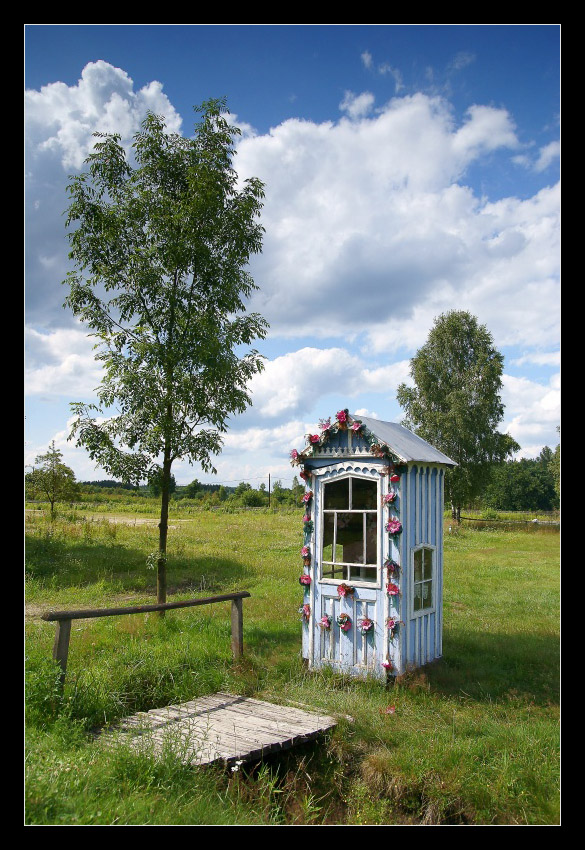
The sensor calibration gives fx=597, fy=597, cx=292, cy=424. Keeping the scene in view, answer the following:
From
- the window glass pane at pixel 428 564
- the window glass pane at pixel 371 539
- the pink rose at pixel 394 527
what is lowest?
the window glass pane at pixel 428 564

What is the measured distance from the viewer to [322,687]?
727cm

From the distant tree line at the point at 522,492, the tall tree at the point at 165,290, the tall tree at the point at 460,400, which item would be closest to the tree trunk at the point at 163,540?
the tall tree at the point at 165,290

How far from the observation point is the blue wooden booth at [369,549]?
24.5 feet

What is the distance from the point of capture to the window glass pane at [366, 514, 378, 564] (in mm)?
7941

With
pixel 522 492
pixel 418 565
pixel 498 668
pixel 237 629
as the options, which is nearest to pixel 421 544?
pixel 418 565

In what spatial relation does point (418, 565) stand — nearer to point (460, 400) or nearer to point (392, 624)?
point (392, 624)

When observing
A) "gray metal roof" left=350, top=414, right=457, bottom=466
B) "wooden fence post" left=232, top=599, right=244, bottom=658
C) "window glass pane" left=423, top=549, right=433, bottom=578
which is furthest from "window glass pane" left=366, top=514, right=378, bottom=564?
"wooden fence post" left=232, top=599, right=244, bottom=658

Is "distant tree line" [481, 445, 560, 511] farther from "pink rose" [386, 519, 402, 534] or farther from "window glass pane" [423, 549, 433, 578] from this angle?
"pink rose" [386, 519, 402, 534]

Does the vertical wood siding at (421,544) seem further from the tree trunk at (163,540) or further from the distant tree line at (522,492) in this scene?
the distant tree line at (522,492)

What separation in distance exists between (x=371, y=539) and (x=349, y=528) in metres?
0.33

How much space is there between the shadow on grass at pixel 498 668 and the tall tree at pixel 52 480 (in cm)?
1530

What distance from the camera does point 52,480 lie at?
20672 millimetres
